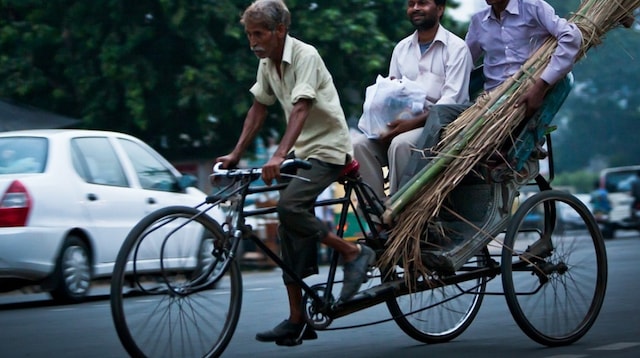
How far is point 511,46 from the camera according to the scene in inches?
260

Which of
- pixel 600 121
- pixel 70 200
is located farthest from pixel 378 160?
pixel 600 121

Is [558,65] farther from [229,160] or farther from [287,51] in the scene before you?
[229,160]

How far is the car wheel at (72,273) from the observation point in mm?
10305

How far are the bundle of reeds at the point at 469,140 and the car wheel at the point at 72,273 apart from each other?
16.4 feet

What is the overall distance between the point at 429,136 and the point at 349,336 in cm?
150

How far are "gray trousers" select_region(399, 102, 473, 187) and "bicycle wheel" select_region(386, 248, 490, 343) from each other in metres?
0.62

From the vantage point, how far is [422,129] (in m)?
6.26

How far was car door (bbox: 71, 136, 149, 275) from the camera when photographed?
10.8 m

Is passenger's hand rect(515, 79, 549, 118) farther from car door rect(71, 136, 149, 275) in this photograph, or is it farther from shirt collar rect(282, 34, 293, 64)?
car door rect(71, 136, 149, 275)

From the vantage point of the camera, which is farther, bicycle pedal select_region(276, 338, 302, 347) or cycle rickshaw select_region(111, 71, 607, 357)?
bicycle pedal select_region(276, 338, 302, 347)

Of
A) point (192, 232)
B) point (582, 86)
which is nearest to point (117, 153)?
point (192, 232)

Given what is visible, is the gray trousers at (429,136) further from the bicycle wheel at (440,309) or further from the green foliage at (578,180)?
the green foliage at (578,180)

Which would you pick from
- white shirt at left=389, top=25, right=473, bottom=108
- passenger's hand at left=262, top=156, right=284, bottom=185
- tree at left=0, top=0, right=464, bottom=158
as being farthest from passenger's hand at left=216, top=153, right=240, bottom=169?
tree at left=0, top=0, right=464, bottom=158

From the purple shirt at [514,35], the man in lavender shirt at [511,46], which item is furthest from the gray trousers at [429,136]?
the purple shirt at [514,35]
